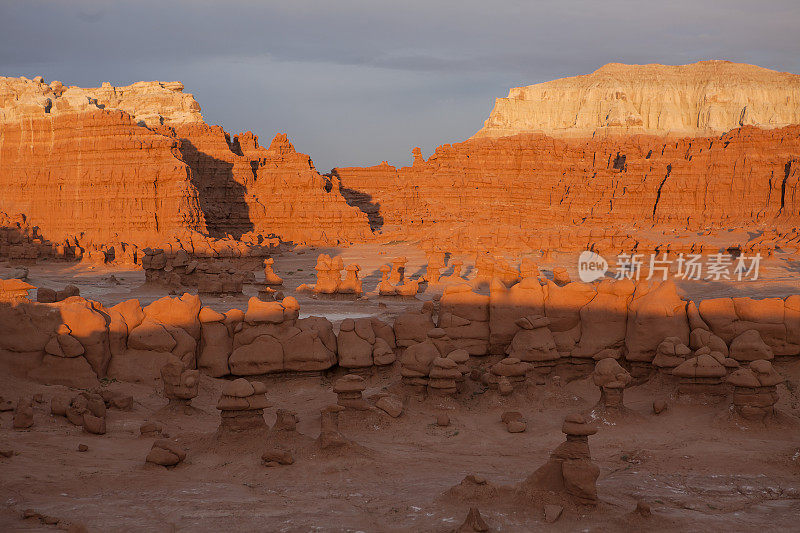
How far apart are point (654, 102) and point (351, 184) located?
3472 centimetres

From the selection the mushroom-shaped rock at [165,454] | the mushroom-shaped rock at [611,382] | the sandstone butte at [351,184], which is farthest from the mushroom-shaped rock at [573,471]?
the sandstone butte at [351,184]

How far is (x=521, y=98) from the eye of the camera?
85438mm

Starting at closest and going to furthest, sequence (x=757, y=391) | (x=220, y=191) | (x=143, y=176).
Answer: (x=757, y=391)
(x=143, y=176)
(x=220, y=191)

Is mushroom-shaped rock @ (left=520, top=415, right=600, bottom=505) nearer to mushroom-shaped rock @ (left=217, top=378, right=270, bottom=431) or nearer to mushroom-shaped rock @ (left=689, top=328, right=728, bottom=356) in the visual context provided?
mushroom-shaped rock @ (left=217, top=378, right=270, bottom=431)

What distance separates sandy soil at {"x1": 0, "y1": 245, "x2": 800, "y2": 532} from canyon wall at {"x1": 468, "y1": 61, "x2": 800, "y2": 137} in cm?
6851

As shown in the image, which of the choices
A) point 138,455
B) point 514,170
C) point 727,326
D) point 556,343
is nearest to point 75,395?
point 138,455

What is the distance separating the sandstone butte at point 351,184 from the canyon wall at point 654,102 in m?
18.1

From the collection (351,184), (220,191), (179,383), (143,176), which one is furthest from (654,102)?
(179,383)

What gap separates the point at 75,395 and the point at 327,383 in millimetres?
4445

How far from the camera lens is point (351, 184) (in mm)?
69750

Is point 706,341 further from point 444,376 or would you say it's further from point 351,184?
point 351,184

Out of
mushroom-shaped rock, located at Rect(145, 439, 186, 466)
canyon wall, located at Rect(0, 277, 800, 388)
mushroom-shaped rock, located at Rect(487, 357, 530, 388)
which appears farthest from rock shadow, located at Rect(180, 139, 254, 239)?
mushroom-shaped rock, located at Rect(145, 439, 186, 466)

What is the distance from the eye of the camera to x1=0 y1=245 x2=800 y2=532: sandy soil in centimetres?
736

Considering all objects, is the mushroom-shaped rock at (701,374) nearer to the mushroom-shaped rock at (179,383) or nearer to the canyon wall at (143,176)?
the mushroom-shaped rock at (179,383)
